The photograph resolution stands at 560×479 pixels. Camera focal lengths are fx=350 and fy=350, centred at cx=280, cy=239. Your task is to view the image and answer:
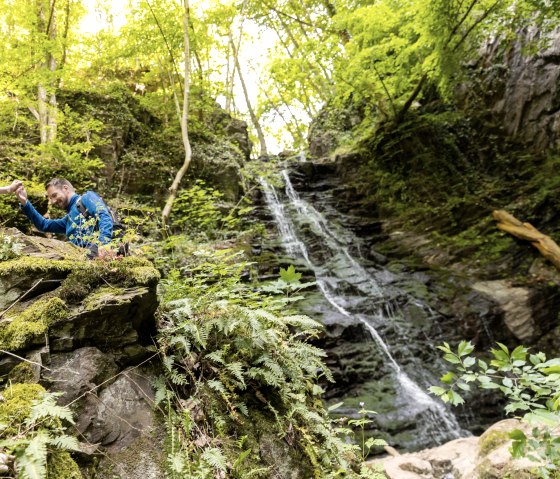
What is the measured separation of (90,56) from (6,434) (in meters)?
13.6

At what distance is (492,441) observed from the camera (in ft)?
14.7

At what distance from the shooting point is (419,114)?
1384cm

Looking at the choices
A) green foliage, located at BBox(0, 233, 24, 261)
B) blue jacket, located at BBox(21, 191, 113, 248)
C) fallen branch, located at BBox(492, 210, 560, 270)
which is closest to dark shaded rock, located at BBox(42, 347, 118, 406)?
green foliage, located at BBox(0, 233, 24, 261)

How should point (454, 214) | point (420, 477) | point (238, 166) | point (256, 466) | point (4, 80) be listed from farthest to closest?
point (238, 166), point (454, 214), point (4, 80), point (420, 477), point (256, 466)

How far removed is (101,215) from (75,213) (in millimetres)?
626

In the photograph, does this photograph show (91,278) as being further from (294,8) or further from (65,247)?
(294,8)

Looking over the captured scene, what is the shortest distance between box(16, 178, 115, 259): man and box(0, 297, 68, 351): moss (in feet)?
3.64

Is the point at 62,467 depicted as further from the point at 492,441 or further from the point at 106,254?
the point at 492,441

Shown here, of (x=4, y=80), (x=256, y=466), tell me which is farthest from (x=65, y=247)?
(x=4, y=80)

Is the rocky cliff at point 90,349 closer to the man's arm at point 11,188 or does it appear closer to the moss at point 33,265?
the moss at point 33,265

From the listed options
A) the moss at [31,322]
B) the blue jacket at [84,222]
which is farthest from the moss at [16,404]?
the blue jacket at [84,222]

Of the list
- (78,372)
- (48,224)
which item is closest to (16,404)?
(78,372)

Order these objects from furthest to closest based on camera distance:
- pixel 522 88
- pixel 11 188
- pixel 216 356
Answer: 1. pixel 522 88
2. pixel 11 188
3. pixel 216 356

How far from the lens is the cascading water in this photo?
6.48 metres
